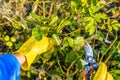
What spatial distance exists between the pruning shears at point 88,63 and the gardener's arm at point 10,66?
0.34 metres

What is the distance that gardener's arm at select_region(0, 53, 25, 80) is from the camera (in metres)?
1.61

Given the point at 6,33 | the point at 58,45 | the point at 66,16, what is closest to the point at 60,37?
the point at 58,45

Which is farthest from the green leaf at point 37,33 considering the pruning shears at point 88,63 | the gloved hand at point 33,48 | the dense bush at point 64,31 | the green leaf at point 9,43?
the green leaf at point 9,43

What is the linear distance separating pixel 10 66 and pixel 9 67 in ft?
0.07

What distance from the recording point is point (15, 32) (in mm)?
2191

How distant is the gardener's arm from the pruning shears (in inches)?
13.2

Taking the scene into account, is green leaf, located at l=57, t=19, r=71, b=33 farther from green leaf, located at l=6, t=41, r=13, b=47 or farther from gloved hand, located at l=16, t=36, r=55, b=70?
green leaf, located at l=6, t=41, r=13, b=47

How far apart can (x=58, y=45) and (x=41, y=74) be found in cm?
23

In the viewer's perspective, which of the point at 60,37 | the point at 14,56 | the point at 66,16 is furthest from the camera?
the point at 66,16

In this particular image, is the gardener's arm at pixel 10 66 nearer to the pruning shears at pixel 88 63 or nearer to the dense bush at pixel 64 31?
the dense bush at pixel 64 31

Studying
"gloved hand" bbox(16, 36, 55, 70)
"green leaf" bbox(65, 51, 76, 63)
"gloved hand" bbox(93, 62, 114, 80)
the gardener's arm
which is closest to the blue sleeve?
the gardener's arm

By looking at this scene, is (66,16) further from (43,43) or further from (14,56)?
(14,56)

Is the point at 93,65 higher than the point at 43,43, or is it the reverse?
the point at 43,43

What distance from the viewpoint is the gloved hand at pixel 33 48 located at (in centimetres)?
191
